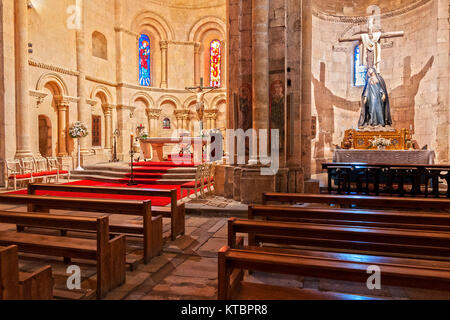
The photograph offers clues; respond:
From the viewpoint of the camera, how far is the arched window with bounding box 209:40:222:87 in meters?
20.5

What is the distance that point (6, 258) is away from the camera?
218cm

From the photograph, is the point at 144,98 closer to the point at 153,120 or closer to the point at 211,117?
the point at 153,120

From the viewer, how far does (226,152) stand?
8180mm

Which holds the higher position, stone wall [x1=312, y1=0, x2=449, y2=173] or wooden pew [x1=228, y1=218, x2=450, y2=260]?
stone wall [x1=312, y1=0, x2=449, y2=173]

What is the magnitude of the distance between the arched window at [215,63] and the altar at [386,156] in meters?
11.5

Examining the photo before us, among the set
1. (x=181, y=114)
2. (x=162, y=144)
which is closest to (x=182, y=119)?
(x=181, y=114)

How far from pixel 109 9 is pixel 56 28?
4.04 meters

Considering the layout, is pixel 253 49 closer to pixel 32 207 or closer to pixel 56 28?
pixel 32 207

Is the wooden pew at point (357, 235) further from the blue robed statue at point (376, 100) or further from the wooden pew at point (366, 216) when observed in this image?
the blue robed statue at point (376, 100)

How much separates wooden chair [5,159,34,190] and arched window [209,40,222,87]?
12378 mm

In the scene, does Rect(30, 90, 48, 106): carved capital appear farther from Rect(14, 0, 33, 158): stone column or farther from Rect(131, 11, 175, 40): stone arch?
Rect(131, 11, 175, 40): stone arch

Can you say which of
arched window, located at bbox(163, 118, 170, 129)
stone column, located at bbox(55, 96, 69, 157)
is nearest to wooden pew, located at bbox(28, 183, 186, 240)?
stone column, located at bbox(55, 96, 69, 157)

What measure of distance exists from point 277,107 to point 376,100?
6.59 metres
